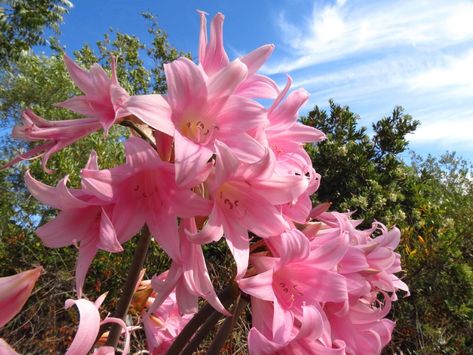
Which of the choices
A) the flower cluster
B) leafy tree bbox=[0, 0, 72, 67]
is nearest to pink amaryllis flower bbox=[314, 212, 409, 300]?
the flower cluster

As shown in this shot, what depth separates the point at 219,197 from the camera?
2.82 ft

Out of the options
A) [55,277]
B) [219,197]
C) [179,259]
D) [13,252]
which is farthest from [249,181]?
[13,252]

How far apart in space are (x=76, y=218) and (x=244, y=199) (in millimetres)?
326

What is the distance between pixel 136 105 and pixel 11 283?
398mm

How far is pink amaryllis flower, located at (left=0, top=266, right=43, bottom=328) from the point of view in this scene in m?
0.45

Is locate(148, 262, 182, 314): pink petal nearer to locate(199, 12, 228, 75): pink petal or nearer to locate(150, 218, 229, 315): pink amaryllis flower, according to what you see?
locate(150, 218, 229, 315): pink amaryllis flower

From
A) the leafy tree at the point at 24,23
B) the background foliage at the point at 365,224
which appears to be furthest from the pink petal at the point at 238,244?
the leafy tree at the point at 24,23

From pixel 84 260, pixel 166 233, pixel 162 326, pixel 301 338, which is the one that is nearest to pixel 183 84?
pixel 166 233

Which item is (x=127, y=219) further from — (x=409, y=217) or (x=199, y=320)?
(x=409, y=217)

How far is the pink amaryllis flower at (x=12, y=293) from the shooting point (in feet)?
1.47

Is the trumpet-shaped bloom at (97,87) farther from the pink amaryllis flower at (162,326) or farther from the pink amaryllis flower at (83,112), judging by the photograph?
the pink amaryllis flower at (162,326)

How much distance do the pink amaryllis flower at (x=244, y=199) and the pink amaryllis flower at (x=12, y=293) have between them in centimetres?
33

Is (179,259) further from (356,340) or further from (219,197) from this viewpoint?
(356,340)

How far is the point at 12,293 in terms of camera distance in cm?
45
